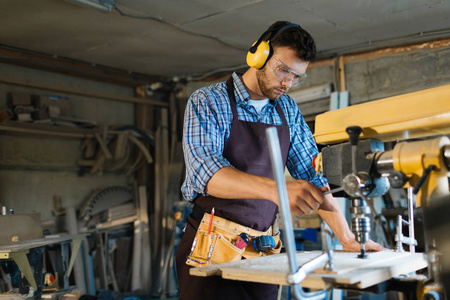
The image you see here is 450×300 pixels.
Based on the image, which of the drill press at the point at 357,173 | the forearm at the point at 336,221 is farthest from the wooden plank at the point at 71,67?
the drill press at the point at 357,173

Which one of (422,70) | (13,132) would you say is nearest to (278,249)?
(422,70)

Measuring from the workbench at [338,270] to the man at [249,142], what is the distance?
0.89ft

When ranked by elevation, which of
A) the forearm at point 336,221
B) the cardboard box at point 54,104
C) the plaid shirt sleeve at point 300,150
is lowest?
the forearm at point 336,221

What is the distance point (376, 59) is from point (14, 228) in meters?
3.46

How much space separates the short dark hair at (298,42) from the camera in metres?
1.94

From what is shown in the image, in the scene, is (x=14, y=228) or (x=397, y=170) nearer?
(x=397, y=170)

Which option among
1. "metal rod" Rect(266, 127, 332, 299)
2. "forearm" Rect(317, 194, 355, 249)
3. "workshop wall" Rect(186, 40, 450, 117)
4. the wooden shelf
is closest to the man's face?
"forearm" Rect(317, 194, 355, 249)

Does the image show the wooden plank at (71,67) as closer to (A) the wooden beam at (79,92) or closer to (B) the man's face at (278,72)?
(A) the wooden beam at (79,92)

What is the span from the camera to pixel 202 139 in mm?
1736

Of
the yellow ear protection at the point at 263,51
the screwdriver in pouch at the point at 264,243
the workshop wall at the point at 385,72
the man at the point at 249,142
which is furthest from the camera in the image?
the workshop wall at the point at 385,72

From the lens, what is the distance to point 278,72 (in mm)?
1991

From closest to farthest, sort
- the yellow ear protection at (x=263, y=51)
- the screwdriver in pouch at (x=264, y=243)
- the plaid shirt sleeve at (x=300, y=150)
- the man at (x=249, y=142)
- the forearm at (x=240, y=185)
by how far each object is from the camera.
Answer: the forearm at (x=240, y=185), the man at (x=249, y=142), the screwdriver in pouch at (x=264, y=243), the yellow ear protection at (x=263, y=51), the plaid shirt sleeve at (x=300, y=150)

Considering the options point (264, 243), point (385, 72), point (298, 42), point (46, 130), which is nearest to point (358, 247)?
point (264, 243)

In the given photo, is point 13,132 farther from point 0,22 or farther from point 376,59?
point 376,59
